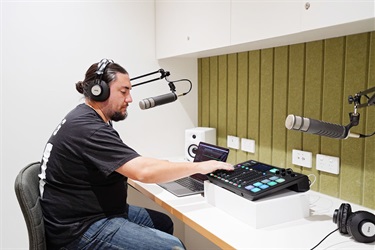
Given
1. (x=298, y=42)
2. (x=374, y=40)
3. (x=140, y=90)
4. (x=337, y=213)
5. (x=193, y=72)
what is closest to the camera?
(x=337, y=213)

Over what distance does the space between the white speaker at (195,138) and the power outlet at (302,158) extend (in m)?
0.71

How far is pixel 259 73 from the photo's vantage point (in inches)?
78.6

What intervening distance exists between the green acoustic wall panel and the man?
538 millimetres

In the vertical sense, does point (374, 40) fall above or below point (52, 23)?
below

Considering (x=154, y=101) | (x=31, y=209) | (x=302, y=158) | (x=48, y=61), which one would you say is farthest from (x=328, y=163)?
(x=48, y=61)

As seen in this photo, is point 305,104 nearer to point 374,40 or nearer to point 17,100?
point 374,40

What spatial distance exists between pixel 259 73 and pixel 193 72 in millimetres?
694

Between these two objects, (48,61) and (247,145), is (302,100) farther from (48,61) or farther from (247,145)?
(48,61)

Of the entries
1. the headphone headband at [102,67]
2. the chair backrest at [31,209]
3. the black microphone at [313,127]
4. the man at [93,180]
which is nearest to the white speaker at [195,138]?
the man at [93,180]

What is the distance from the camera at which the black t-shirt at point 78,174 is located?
1362 millimetres

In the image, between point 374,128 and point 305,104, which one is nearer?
point 374,128

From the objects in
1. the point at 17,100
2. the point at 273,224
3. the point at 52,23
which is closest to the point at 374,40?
the point at 273,224

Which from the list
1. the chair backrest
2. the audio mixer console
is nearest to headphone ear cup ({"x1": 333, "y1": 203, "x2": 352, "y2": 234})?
the audio mixer console

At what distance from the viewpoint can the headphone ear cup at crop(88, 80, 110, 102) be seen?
60.3 inches
